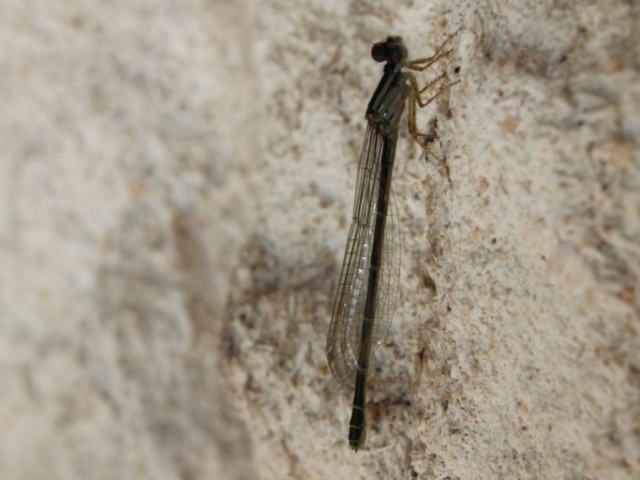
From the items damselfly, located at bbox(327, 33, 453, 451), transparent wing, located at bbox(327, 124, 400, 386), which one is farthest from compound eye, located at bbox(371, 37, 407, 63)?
transparent wing, located at bbox(327, 124, 400, 386)

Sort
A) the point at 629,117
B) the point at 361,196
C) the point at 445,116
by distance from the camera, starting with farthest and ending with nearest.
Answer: the point at 361,196 < the point at 445,116 < the point at 629,117

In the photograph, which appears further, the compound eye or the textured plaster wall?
the compound eye

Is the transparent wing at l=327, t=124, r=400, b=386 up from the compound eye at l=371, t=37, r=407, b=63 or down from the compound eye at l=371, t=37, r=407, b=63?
down

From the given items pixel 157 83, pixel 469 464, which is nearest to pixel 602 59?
pixel 469 464

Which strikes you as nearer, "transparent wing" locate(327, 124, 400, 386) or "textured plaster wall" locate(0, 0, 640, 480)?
"textured plaster wall" locate(0, 0, 640, 480)

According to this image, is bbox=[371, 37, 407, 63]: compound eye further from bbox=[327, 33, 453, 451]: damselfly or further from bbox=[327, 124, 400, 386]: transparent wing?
bbox=[327, 124, 400, 386]: transparent wing

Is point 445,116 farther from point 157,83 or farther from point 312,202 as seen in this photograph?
point 157,83
